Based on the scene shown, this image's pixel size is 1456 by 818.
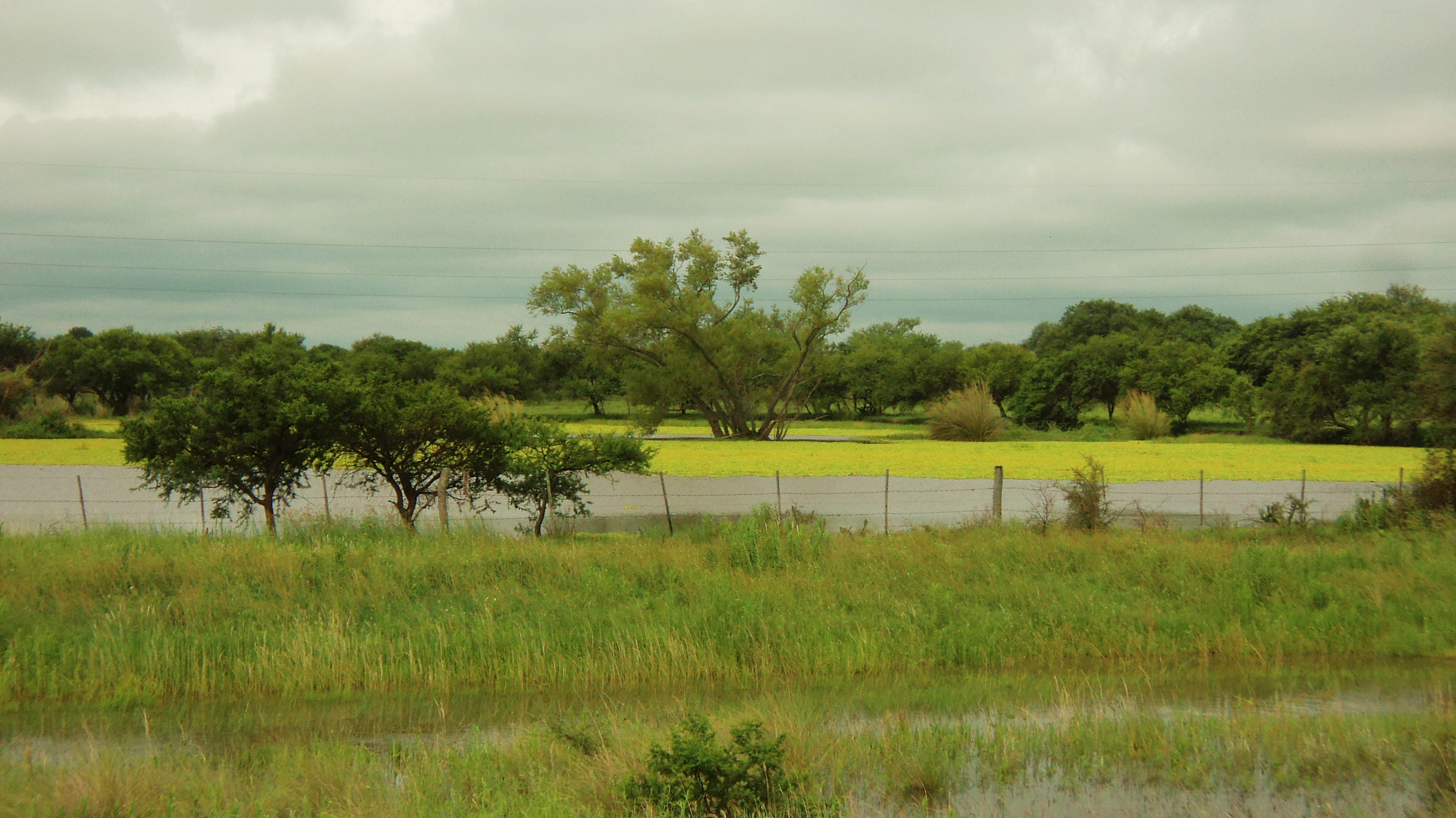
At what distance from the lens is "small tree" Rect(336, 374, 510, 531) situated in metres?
16.2

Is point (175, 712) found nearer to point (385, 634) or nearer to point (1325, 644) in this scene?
point (385, 634)

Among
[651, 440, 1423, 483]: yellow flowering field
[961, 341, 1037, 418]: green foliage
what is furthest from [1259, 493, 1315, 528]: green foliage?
[961, 341, 1037, 418]: green foliage

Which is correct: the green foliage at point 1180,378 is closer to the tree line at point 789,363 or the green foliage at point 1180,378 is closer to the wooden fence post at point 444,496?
the tree line at point 789,363

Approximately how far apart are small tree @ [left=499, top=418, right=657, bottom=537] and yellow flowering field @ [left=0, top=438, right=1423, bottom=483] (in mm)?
17207

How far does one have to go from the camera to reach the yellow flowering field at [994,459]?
112 feet

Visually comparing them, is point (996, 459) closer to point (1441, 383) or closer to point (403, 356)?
point (1441, 383)

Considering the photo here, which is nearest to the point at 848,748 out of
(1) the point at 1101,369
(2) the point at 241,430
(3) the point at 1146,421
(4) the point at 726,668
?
(4) the point at 726,668

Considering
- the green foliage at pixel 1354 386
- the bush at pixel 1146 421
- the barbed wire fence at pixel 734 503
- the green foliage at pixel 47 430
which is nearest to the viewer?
the barbed wire fence at pixel 734 503

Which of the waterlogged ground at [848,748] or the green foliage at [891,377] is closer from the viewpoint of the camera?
the waterlogged ground at [848,748]

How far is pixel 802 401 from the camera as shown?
74.7m

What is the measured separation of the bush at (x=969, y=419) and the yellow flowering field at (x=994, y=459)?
5037 mm

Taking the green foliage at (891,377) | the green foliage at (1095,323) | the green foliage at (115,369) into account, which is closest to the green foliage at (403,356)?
the green foliage at (115,369)

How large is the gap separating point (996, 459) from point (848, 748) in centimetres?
3624

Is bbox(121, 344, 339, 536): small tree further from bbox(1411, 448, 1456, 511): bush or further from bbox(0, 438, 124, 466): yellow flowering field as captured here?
bbox(0, 438, 124, 466): yellow flowering field
